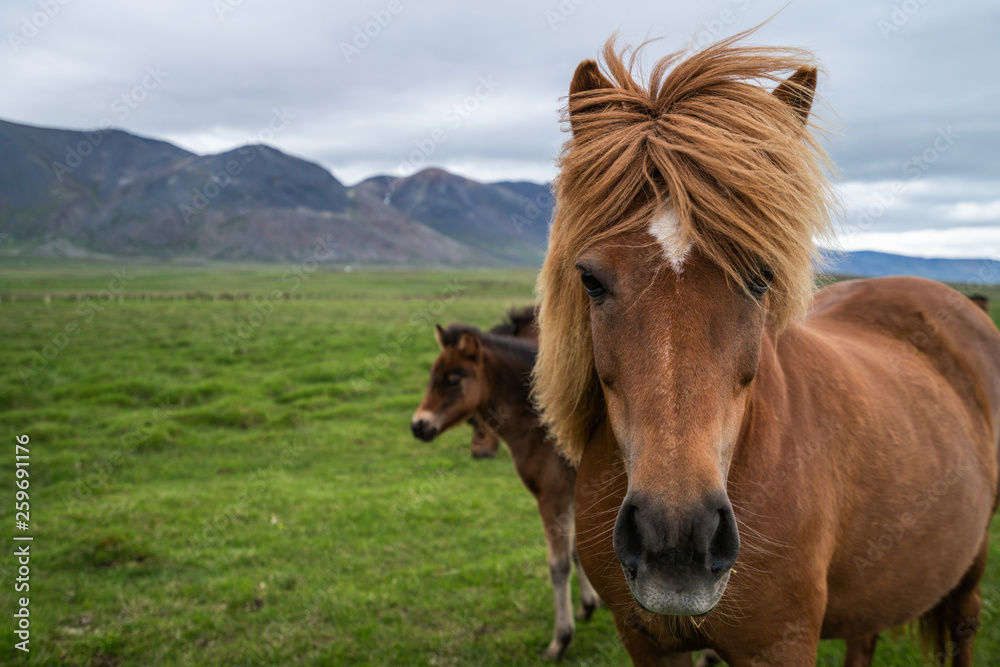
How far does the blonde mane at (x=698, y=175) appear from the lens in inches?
64.4

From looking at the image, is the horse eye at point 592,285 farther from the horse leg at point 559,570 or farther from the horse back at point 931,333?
the horse leg at point 559,570

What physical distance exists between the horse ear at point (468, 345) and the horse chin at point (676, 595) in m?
5.02

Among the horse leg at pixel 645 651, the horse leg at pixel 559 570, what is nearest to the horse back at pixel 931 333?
the horse leg at pixel 645 651

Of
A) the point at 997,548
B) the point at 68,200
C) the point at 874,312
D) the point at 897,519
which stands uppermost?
the point at 68,200

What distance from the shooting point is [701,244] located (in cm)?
155

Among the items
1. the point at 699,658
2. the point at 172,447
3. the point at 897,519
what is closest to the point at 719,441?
the point at 897,519

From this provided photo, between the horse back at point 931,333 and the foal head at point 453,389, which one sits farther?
the foal head at point 453,389

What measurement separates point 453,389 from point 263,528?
129 inches

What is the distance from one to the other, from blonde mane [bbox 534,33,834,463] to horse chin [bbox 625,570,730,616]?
87 centimetres

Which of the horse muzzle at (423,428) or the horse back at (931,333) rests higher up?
the horse back at (931,333)

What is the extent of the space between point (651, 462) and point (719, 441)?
0.23 metres

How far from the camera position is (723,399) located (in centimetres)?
151

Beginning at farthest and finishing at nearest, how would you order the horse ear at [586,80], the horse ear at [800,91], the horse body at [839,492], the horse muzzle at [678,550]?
the horse ear at [586,80] < the horse ear at [800,91] < the horse body at [839,492] < the horse muzzle at [678,550]

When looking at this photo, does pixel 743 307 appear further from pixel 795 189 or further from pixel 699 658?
pixel 699 658
